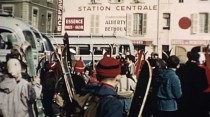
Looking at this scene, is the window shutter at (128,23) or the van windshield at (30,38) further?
the window shutter at (128,23)

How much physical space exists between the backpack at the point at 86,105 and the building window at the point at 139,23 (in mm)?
37573

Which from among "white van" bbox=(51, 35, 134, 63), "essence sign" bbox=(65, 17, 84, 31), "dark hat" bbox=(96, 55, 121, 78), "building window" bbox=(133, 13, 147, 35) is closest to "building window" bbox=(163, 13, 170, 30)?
"building window" bbox=(133, 13, 147, 35)

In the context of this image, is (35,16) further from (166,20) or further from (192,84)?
(192,84)

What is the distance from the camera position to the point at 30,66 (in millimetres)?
9594

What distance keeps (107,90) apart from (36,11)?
45.0m

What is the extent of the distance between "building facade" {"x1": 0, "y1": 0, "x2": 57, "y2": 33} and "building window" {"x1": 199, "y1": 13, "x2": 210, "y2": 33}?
15.0 metres

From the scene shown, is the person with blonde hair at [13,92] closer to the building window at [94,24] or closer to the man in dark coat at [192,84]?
the man in dark coat at [192,84]

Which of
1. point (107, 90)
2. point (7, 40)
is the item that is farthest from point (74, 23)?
point (107, 90)

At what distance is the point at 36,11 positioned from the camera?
4866cm

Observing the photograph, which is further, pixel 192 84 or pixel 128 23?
pixel 128 23

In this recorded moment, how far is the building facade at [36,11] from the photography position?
4656 cm

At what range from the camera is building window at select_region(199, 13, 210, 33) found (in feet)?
138

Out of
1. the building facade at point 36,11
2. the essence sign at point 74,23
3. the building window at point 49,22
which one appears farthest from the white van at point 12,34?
the building window at point 49,22

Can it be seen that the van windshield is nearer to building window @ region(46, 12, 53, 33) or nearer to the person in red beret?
the person in red beret
